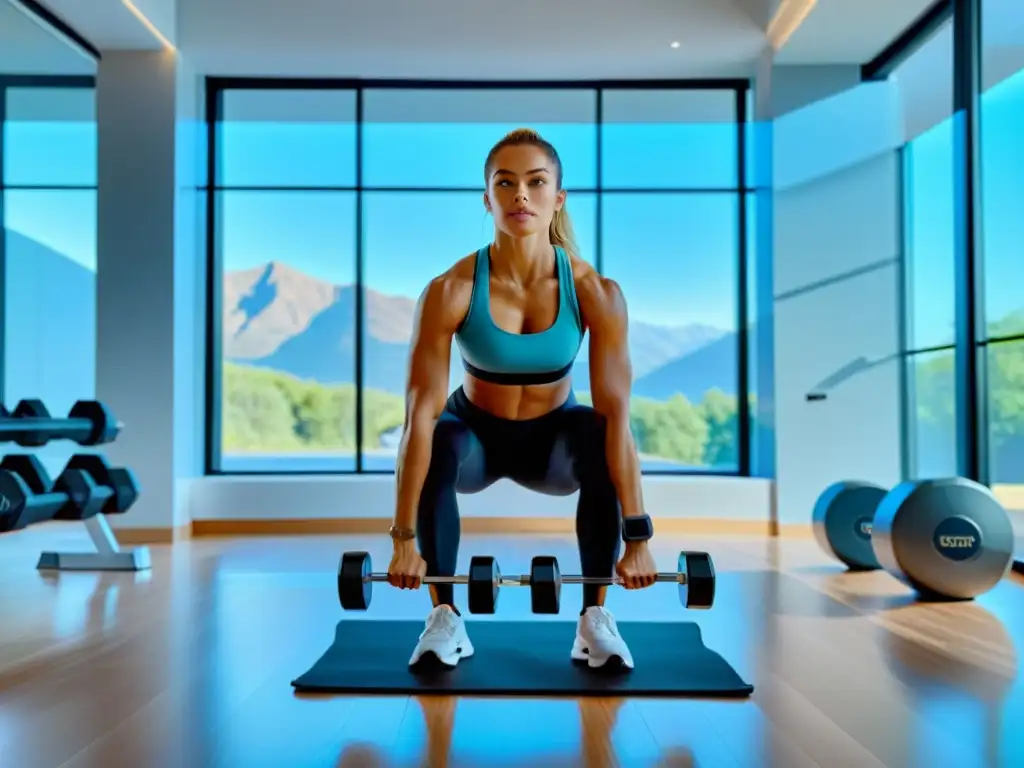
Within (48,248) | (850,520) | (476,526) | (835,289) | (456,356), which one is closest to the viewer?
(850,520)

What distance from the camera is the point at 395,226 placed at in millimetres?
5336

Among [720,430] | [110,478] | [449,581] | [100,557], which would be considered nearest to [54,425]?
[110,478]

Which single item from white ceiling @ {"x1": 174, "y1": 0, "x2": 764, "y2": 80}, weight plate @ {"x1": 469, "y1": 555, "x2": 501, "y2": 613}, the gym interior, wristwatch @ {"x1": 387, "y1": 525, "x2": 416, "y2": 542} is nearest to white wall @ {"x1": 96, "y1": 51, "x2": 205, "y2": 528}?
the gym interior

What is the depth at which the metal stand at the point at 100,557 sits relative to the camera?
11.9 feet

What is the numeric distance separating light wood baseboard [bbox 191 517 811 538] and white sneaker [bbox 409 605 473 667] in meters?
2.79

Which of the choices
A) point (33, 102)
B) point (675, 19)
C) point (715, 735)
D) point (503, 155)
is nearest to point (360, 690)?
point (715, 735)

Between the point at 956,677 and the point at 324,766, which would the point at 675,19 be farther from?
the point at 324,766

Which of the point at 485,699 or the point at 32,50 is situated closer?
the point at 485,699

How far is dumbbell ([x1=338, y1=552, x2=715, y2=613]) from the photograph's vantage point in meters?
1.77

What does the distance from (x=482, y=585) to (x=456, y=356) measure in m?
3.87

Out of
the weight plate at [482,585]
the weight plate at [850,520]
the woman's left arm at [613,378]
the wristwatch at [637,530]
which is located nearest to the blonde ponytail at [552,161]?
the woman's left arm at [613,378]

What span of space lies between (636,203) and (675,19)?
1.15 m

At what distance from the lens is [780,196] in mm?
4770

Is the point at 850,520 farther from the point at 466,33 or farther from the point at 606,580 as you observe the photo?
the point at 466,33
